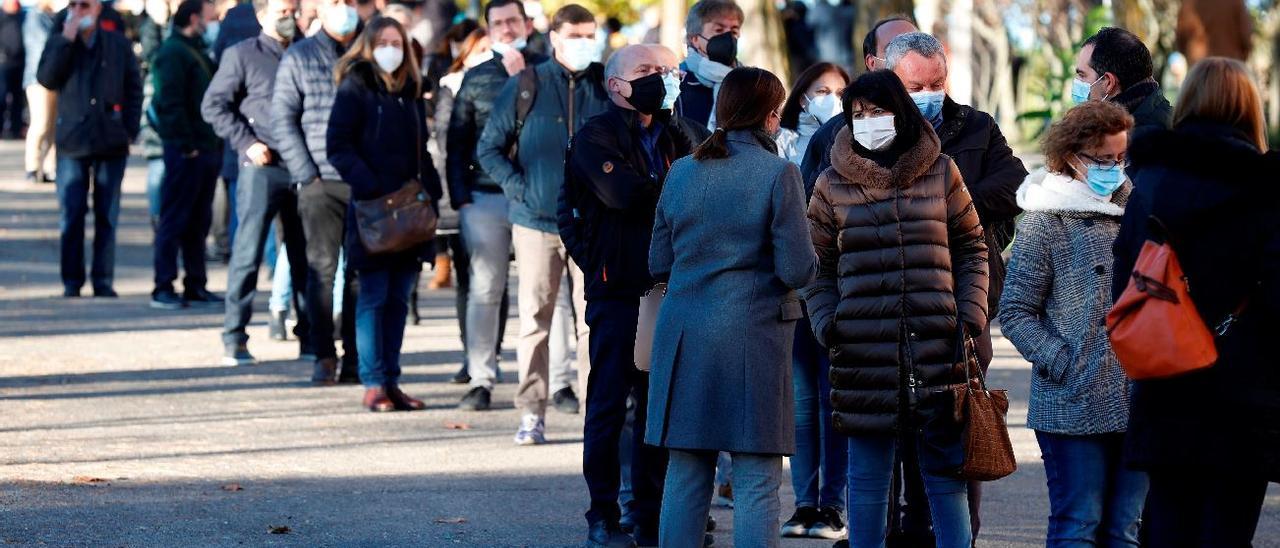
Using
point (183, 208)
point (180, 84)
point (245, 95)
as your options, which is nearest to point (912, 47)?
point (245, 95)

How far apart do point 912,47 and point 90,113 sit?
31.1 ft

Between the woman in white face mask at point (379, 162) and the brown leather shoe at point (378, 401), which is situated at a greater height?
the woman in white face mask at point (379, 162)

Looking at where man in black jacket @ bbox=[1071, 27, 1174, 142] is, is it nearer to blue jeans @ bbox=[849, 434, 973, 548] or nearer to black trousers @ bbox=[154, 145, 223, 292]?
blue jeans @ bbox=[849, 434, 973, 548]

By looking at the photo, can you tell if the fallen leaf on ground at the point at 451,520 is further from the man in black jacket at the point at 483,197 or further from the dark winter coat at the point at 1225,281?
the dark winter coat at the point at 1225,281

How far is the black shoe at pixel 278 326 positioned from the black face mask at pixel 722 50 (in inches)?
206

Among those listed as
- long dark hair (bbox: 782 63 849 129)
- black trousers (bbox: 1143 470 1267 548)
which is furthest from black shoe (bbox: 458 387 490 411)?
black trousers (bbox: 1143 470 1267 548)

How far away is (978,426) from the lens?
6.39m

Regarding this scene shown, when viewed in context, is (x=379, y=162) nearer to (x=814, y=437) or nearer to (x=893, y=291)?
(x=814, y=437)

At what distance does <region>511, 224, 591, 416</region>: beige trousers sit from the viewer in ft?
32.6

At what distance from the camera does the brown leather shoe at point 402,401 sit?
10984mm

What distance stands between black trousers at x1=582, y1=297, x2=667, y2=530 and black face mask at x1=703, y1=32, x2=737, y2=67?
6.82 feet

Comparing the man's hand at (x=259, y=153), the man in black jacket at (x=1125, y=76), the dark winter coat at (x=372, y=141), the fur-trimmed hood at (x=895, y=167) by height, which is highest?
the man in black jacket at (x=1125, y=76)

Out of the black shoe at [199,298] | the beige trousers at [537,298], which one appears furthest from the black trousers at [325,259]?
the black shoe at [199,298]

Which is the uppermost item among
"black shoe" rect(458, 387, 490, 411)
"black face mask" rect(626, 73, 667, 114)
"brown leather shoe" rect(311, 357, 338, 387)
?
"black face mask" rect(626, 73, 667, 114)
